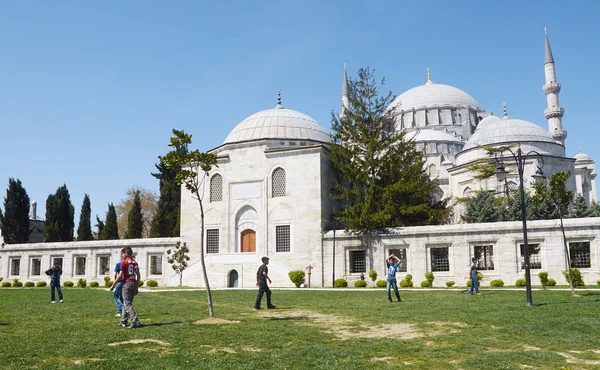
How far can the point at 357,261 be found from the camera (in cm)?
3173

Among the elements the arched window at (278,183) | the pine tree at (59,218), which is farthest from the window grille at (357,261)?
the pine tree at (59,218)

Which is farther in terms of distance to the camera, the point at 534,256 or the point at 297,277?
the point at 297,277

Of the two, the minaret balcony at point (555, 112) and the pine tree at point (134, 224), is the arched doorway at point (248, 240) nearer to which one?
the pine tree at point (134, 224)

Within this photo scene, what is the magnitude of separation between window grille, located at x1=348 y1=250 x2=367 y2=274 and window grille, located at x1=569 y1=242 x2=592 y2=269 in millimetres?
10946

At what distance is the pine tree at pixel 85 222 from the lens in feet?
159

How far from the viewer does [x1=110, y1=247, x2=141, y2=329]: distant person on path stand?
10.8 m

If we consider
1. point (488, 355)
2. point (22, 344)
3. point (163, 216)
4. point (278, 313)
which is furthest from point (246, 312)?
point (163, 216)

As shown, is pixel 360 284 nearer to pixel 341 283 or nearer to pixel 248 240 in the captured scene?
pixel 341 283

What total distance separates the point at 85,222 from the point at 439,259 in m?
33.8

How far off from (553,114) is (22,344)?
5922 cm

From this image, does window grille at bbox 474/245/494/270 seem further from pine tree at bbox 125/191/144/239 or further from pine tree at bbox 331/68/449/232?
pine tree at bbox 125/191/144/239

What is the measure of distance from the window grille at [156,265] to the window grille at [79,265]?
6436 millimetres

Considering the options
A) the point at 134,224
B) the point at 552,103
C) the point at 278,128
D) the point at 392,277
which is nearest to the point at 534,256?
the point at 392,277

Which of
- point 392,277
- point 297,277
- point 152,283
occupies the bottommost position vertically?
point 152,283
